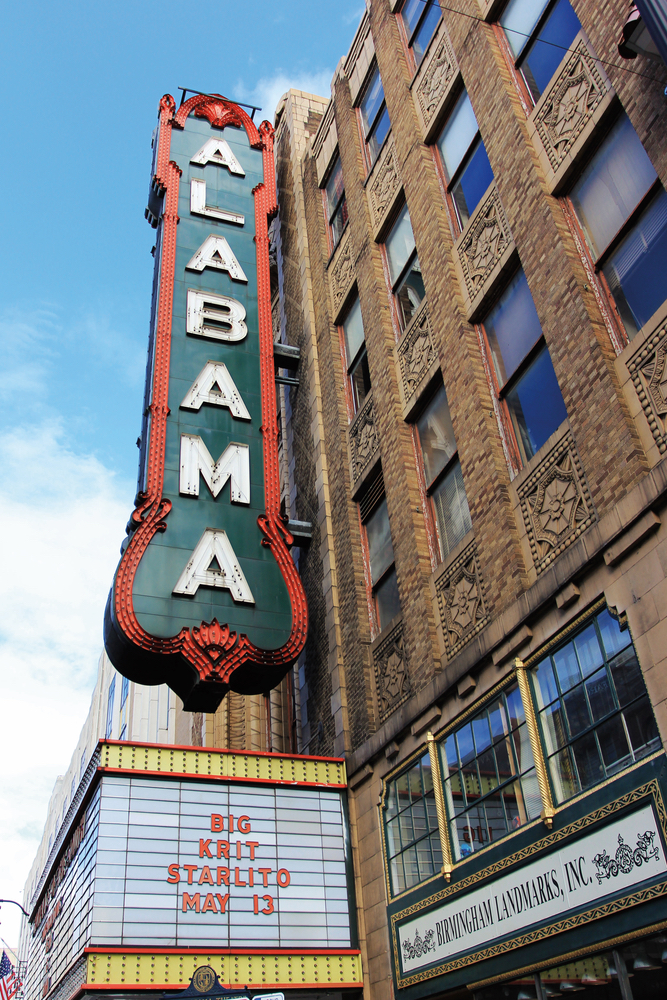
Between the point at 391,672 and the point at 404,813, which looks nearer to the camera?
the point at 404,813

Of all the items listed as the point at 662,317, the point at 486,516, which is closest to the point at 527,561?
the point at 486,516

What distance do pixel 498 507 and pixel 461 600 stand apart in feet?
5.49

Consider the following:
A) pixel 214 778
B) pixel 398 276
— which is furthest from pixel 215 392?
pixel 214 778

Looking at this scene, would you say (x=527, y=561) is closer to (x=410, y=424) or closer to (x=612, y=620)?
(x=612, y=620)

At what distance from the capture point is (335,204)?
70.5 ft

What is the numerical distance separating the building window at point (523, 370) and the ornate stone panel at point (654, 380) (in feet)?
5.51

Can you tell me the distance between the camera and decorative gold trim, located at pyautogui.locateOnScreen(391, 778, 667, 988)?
25.2ft

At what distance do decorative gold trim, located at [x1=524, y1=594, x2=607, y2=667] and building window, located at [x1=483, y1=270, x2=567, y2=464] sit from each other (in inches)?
112

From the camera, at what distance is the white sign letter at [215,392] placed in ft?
56.0

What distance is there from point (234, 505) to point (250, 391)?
3012 mm

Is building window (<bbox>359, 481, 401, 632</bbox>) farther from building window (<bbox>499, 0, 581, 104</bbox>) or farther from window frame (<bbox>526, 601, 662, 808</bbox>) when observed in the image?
building window (<bbox>499, 0, 581, 104</bbox>)

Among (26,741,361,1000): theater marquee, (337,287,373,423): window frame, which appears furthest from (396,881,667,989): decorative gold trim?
(337,287,373,423): window frame

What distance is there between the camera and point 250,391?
17.9 meters

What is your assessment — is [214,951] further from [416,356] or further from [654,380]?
[416,356]
